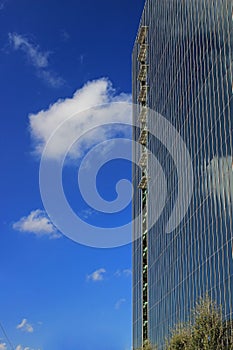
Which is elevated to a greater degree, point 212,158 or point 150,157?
point 150,157

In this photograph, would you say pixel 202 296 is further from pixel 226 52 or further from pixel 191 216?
pixel 226 52

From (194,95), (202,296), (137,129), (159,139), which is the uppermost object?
(137,129)

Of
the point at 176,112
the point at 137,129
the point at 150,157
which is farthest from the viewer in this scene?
the point at 137,129

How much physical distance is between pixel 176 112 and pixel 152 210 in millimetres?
17695

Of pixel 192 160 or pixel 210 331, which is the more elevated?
pixel 192 160

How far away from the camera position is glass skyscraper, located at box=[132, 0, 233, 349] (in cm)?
4403

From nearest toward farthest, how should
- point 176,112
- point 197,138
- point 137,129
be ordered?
point 197,138 → point 176,112 → point 137,129

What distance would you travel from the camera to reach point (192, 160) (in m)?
54.1

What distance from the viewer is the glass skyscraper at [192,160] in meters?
44.0

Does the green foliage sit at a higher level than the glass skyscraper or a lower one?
lower

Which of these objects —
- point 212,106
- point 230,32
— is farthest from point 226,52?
point 212,106

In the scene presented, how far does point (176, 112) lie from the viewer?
63.2 meters

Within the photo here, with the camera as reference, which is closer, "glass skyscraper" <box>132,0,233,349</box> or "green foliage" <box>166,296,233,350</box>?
"green foliage" <box>166,296,233,350</box>

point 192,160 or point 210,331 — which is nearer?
point 210,331
